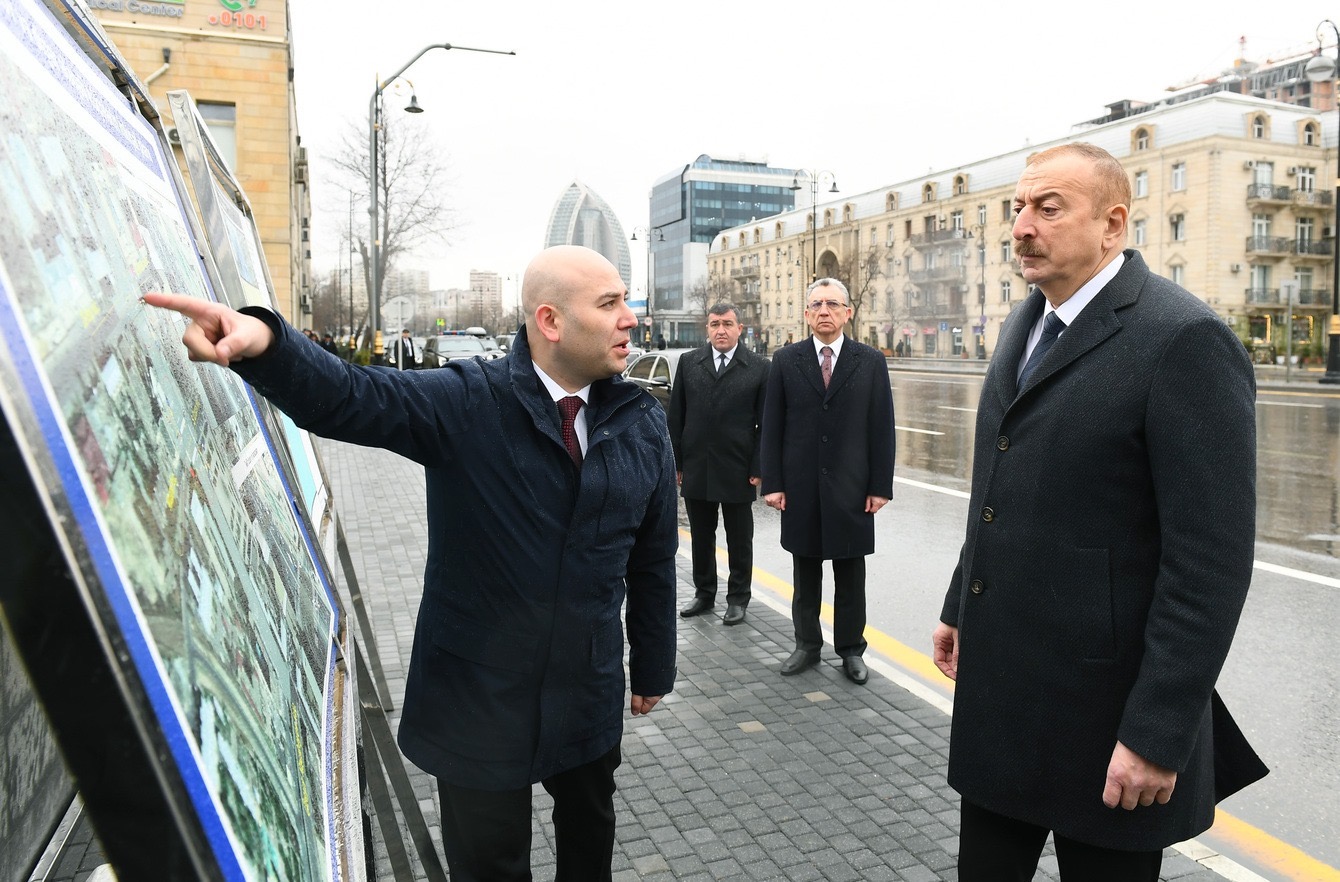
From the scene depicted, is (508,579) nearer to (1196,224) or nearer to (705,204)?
(1196,224)

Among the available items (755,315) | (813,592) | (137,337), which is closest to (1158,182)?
(755,315)

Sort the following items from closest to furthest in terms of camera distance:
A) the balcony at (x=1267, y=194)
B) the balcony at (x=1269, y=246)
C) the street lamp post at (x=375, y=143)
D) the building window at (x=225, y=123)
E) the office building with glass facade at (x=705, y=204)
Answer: the street lamp post at (x=375, y=143)
the building window at (x=225, y=123)
the balcony at (x=1267, y=194)
the balcony at (x=1269, y=246)
the office building with glass facade at (x=705, y=204)

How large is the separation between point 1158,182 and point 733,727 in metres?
62.8

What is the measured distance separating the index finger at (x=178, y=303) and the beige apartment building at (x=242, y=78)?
27.8 metres

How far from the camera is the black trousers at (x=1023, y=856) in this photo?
220 cm

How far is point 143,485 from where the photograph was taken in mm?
912

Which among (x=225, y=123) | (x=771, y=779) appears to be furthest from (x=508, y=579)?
(x=225, y=123)

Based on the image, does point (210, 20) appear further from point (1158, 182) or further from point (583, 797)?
point (1158, 182)

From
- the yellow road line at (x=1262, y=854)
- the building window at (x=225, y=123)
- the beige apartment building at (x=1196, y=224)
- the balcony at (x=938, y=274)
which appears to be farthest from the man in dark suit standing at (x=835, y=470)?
the balcony at (x=938, y=274)

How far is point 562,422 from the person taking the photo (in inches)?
96.5

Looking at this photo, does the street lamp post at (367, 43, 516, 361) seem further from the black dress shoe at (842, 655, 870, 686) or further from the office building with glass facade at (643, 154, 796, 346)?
the office building with glass facade at (643, 154, 796, 346)

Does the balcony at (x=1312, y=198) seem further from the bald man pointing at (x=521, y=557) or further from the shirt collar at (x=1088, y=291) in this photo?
the bald man pointing at (x=521, y=557)

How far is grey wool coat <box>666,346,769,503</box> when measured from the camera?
6.69m

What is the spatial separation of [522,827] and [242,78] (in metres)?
29.8
